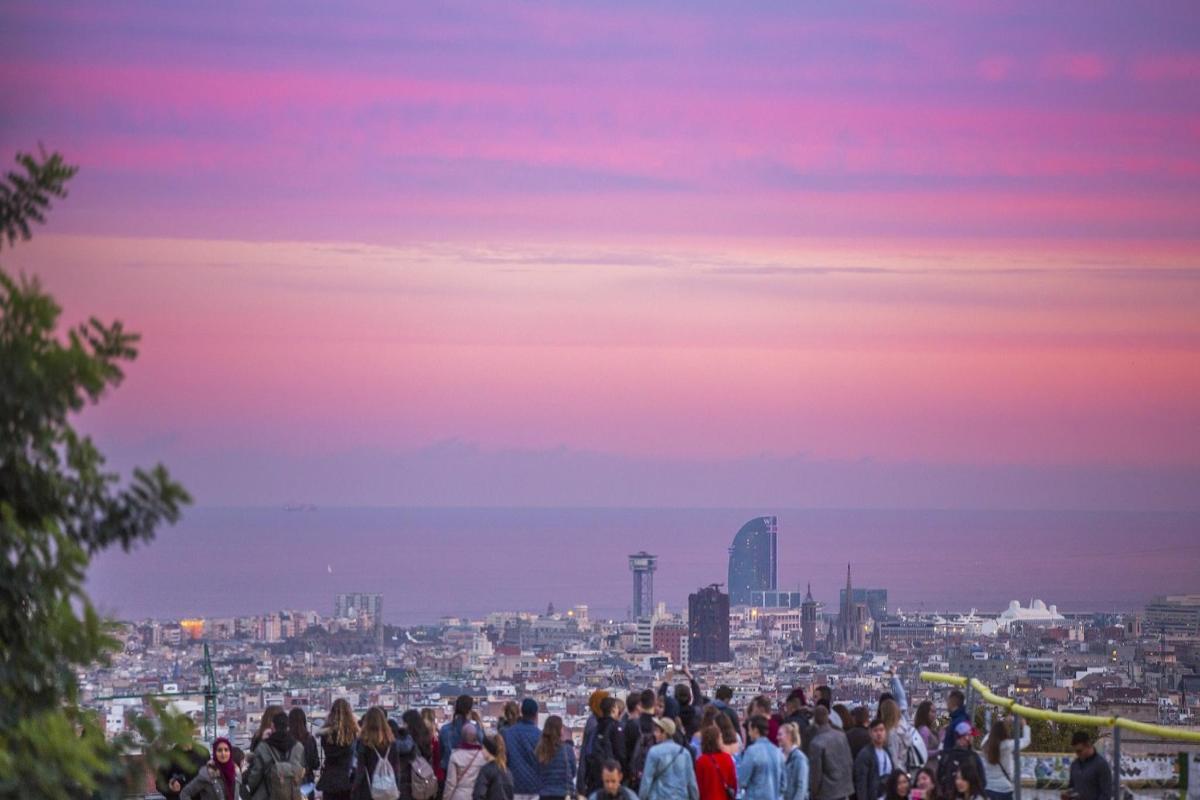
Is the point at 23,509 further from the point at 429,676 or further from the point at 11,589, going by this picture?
the point at 429,676

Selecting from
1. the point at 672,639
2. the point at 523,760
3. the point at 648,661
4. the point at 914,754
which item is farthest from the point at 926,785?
the point at 672,639

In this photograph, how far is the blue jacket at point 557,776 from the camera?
50.5 ft

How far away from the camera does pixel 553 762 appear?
1537 cm

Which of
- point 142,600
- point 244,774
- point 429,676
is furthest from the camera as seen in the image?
point 142,600

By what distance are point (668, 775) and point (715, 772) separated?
1.94ft

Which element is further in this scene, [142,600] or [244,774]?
[142,600]

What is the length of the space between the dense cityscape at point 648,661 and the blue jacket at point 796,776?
1.84 metres

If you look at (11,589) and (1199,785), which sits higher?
(11,589)

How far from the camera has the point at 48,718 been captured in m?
5.41

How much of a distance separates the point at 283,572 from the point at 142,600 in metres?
45.6

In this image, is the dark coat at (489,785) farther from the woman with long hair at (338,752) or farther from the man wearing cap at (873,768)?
the man wearing cap at (873,768)

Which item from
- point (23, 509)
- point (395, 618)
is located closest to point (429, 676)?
point (23, 509)

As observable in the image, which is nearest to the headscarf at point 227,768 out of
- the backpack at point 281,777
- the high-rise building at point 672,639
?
the backpack at point 281,777

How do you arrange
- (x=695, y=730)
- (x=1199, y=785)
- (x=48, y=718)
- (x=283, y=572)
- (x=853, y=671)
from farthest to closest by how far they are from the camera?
(x=283, y=572) < (x=853, y=671) < (x=695, y=730) < (x=1199, y=785) < (x=48, y=718)
